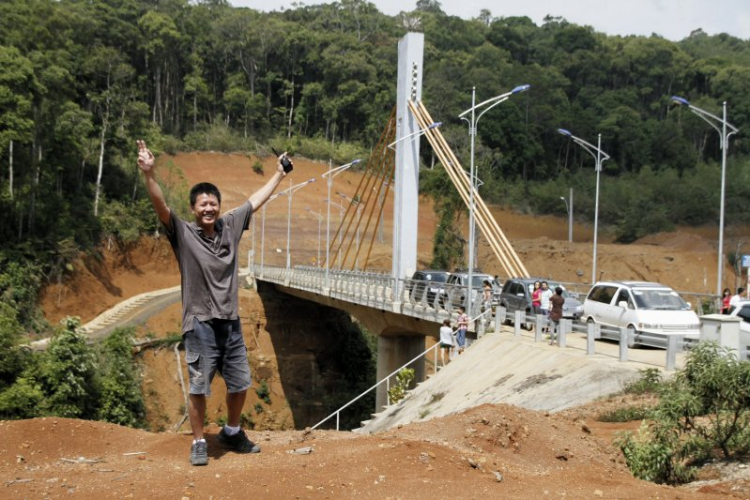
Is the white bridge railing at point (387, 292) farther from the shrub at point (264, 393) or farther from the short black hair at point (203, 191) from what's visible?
the short black hair at point (203, 191)

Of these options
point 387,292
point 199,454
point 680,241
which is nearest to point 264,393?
point 387,292

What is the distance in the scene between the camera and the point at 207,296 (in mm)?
7105

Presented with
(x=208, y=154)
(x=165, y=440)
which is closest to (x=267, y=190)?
(x=165, y=440)

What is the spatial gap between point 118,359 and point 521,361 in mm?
25523

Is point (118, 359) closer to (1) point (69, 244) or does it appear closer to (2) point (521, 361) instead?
(1) point (69, 244)

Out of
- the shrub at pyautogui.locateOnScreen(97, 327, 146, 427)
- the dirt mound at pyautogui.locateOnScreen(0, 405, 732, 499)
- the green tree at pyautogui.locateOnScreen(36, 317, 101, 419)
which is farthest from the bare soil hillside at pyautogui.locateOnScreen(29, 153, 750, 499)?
the shrub at pyautogui.locateOnScreen(97, 327, 146, 427)

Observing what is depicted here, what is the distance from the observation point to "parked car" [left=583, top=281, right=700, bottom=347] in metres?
21.5

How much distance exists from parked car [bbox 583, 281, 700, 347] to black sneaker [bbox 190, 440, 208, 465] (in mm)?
14936

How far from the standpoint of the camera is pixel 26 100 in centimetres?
4466

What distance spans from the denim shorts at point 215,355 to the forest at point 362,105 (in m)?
48.6

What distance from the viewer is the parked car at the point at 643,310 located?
21.5 metres

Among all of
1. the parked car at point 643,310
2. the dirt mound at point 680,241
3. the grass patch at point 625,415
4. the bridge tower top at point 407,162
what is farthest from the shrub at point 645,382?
the dirt mound at point 680,241

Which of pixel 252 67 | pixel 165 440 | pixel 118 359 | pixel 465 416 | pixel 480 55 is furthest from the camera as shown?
pixel 480 55

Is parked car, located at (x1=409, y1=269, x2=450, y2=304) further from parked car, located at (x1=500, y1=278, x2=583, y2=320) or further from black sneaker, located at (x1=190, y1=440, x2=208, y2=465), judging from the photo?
black sneaker, located at (x1=190, y1=440, x2=208, y2=465)
